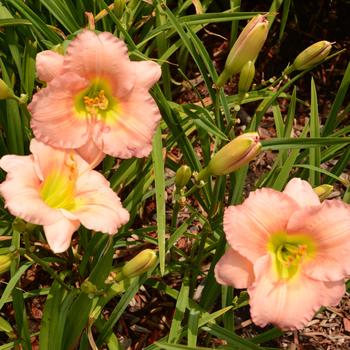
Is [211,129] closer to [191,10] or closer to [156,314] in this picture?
[156,314]

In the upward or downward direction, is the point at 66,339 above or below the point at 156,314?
above

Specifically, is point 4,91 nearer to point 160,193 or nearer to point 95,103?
point 95,103

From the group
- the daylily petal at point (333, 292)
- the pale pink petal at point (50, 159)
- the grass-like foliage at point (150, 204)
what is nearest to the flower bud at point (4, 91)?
the grass-like foliage at point (150, 204)

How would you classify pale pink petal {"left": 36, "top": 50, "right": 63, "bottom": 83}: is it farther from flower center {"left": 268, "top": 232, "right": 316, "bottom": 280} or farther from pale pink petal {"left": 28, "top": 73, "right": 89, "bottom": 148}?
flower center {"left": 268, "top": 232, "right": 316, "bottom": 280}

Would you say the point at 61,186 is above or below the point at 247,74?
below

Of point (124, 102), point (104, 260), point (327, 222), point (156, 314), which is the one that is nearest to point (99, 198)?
point (104, 260)

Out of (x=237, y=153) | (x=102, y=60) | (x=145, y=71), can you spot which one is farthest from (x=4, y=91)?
(x=237, y=153)
